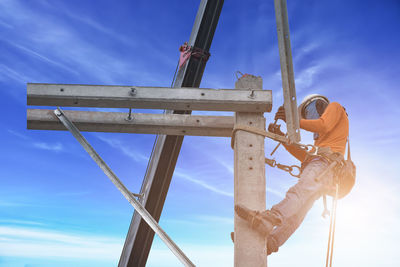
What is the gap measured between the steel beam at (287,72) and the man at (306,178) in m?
0.19

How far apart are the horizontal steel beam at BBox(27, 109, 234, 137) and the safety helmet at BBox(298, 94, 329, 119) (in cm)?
113

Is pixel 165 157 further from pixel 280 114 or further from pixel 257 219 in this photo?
pixel 257 219

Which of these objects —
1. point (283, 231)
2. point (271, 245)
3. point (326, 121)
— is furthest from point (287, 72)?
point (271, 245)

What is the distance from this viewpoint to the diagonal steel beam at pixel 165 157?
17.0 ft

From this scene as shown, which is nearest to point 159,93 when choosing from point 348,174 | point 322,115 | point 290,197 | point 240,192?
point 240,192

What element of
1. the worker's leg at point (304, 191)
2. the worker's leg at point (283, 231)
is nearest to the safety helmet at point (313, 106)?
the worker's leg at point (304, 191)

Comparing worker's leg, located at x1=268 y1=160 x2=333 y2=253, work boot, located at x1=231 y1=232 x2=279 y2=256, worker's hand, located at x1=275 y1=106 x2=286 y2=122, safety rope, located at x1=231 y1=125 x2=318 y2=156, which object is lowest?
work boot, located at x1=231 y1=232 x2=279 y2=256

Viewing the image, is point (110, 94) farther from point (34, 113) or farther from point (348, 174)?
point (348, 174)

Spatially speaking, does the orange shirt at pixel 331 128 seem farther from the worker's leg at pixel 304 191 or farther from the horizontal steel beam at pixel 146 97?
the horizontal steel beam at pixel 146 97

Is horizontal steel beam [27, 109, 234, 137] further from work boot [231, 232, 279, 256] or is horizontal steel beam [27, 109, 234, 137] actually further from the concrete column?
work boot [231, 232, 279, 256]

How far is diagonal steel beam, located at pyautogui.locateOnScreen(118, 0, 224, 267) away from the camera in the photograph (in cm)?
518

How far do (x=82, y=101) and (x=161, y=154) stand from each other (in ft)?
5.10

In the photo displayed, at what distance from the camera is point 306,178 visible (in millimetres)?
3951

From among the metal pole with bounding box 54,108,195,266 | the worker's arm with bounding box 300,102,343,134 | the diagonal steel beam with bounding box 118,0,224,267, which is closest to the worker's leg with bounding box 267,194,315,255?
the metal pole with bounding box 54,108,195,266
